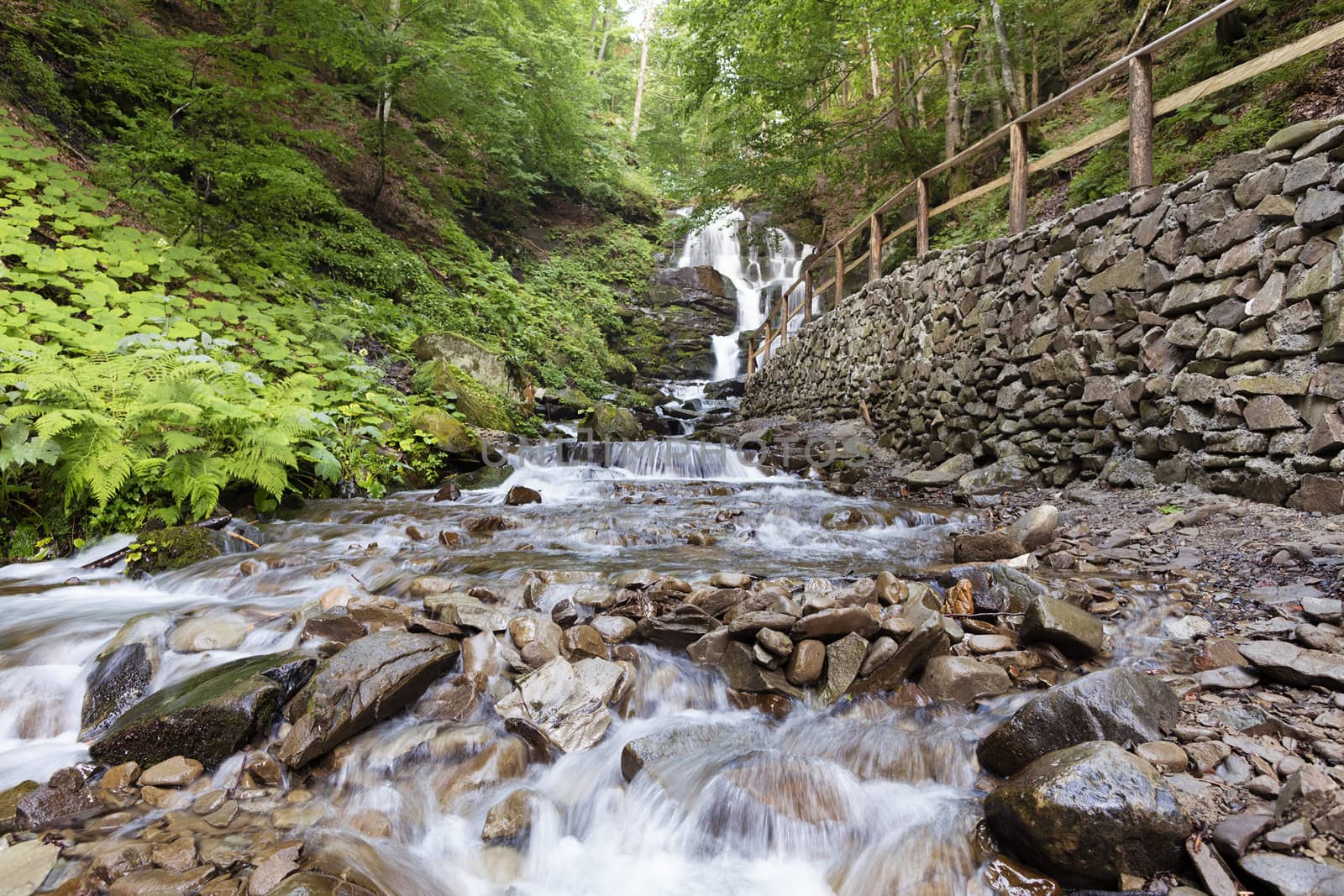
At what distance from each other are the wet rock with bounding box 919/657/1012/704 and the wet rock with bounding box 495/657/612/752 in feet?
4.87


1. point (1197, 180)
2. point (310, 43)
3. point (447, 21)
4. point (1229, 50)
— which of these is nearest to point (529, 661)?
point (1197, 180)

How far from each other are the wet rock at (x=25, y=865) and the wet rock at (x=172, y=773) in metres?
0.31

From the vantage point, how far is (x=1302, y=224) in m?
3.73

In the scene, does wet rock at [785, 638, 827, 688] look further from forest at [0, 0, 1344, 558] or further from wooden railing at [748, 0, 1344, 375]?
wooden railing at [748, 0, 1344, 375]

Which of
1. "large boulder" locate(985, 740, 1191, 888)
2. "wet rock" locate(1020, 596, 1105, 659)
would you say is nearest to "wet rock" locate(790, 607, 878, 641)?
"wet rock" locate(1020, 596, 1105, 659)

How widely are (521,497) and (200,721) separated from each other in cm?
441

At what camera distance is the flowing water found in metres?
1.93

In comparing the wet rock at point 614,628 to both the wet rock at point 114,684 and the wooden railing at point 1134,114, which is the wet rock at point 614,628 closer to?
the wet rock at point 114,684

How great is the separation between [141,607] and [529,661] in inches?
101

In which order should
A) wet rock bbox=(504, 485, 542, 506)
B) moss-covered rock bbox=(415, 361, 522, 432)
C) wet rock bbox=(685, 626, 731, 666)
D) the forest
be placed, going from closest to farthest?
1. wet rock bbox=(685, 626, 731, 666)
2. the forest
3. wet rock bbox=(504, 485, 542, 506)
4. moss-covered rock bbox=(415, 361, 522, 432)

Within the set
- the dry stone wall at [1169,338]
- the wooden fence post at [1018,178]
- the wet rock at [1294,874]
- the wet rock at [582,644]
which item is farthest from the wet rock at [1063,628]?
the wooden fence post at [1018,178]

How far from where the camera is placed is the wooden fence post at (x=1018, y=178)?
6.48m

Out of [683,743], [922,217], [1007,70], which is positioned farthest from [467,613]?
[1007,70]

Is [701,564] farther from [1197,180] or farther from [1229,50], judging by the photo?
[1229,50]
